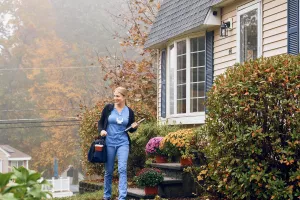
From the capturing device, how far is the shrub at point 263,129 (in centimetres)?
827

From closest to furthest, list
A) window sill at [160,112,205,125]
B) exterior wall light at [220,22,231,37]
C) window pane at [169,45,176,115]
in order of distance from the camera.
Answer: exterior wall light at [220,22,231,37], window sill at [160,112,205,125], window pane at [169,45,176,115]

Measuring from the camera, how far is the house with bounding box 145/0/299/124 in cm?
1091

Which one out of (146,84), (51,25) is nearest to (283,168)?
(146,84)

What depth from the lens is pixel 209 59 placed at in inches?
536

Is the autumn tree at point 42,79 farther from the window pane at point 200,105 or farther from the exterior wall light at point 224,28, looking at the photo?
the exterior wall light at point 224,28

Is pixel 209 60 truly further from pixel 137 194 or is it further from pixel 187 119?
pixel 137 194

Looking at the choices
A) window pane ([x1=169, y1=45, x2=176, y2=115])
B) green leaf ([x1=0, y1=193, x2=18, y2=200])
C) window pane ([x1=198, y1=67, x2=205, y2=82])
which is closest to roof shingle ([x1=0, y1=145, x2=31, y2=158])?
window pane ([x1=169, y1=45, x2=176, y2=115])

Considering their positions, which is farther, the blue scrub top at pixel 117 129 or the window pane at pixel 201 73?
the window pane at pixel 201 73

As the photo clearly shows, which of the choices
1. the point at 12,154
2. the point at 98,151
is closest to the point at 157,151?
the point at 98,151

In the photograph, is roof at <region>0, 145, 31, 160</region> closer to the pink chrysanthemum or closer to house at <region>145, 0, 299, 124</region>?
house at <region>145, 0, 299, 124</region>

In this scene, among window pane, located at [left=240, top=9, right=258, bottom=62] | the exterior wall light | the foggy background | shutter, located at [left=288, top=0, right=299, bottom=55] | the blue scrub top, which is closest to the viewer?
the blue scrub top

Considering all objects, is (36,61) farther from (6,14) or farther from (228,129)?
(228,129)

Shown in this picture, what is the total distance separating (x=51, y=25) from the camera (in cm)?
6109

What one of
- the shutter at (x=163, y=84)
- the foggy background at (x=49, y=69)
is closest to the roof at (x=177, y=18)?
the shutter at (x=163, y=84)
